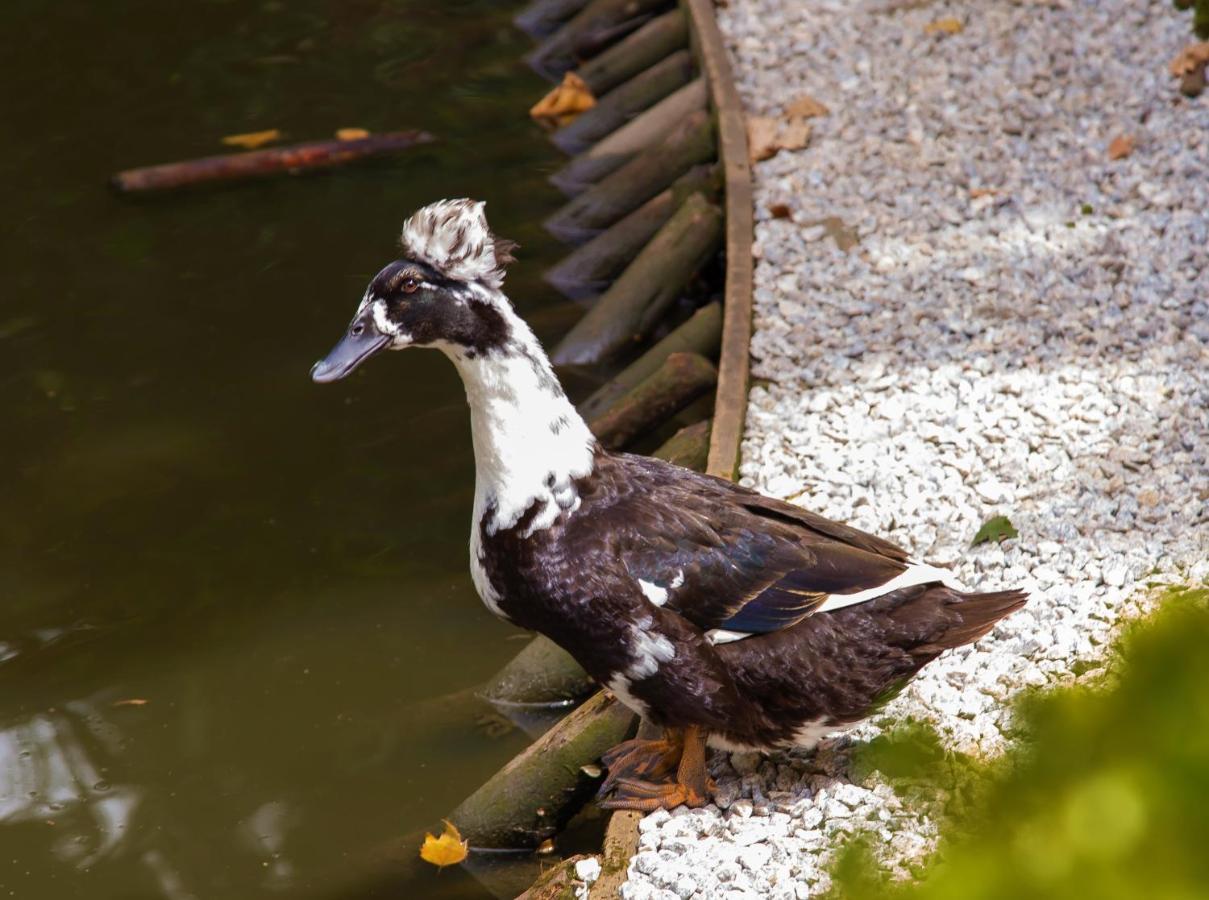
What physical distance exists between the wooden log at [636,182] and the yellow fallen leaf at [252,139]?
1.71 m

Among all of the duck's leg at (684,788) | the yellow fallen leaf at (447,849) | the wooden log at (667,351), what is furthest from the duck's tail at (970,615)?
the wooden log at (667,351)

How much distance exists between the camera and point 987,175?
582 centimetres

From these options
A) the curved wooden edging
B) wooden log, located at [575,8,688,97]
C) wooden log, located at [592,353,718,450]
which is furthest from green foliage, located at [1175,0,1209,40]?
wooden log, located at [592,353,718,450]

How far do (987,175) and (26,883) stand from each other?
445 centimetres

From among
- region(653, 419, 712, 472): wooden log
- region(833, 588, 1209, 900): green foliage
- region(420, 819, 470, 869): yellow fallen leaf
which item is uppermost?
region(833, 588, 1209, 900): green foliage

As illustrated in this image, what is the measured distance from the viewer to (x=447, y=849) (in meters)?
3.91

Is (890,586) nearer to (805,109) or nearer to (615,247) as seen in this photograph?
(615,247)

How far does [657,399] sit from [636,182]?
2.00 metres

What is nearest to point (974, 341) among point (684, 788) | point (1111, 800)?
point (684, 788)

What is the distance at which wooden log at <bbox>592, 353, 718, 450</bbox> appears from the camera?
5.06 meters

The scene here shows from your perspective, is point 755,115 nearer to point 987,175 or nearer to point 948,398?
point 987,175

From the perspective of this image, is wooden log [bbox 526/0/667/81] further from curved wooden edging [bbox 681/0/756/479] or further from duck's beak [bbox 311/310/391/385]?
duck's beak [bbox 311/310/391/385]

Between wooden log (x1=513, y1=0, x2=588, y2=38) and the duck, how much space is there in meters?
5.88

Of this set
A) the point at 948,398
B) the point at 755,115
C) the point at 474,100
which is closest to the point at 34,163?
the point at 474,100
